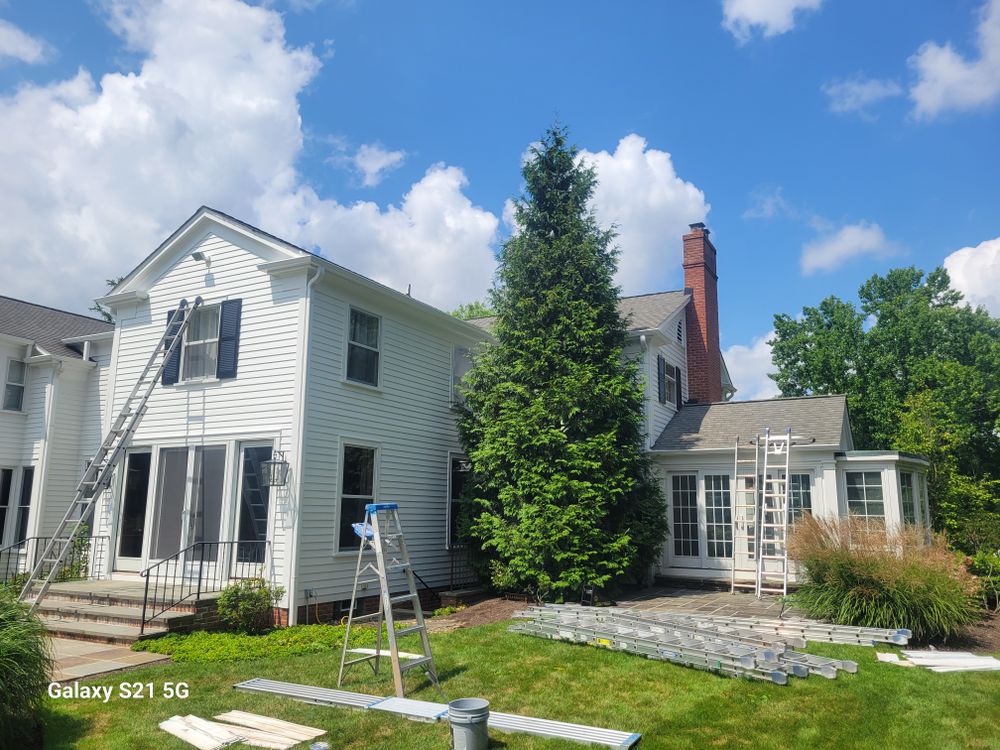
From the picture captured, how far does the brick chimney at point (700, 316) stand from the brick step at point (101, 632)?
46.1ft

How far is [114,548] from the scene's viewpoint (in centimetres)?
1234

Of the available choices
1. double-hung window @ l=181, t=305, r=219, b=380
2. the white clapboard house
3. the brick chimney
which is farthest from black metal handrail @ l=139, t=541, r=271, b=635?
the brick chimney

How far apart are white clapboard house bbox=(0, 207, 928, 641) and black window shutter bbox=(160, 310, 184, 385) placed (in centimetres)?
4

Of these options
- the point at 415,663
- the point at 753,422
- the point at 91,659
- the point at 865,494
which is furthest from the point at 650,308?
the point at 91,659

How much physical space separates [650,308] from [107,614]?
551 inches

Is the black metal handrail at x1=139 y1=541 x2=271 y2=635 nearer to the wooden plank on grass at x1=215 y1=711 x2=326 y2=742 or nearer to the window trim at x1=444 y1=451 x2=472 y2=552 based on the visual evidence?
→ the window trim at x1=444 y1=451 x2=472 y2=552

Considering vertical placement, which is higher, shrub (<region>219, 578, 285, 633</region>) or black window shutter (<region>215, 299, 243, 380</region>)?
black window shutter (<region>215, 299, 243, 380</region>)

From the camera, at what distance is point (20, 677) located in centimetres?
509

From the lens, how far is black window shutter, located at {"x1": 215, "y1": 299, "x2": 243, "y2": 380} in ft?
39.0

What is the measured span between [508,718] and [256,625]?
5.66 metres

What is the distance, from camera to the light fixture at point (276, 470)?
10.8 meters

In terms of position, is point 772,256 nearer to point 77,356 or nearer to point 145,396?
point 145,396

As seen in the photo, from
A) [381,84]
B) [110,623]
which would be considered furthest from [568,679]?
[381,84]

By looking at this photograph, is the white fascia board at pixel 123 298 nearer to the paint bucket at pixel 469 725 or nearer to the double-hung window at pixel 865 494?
the paint bucket at pixel 469 725
